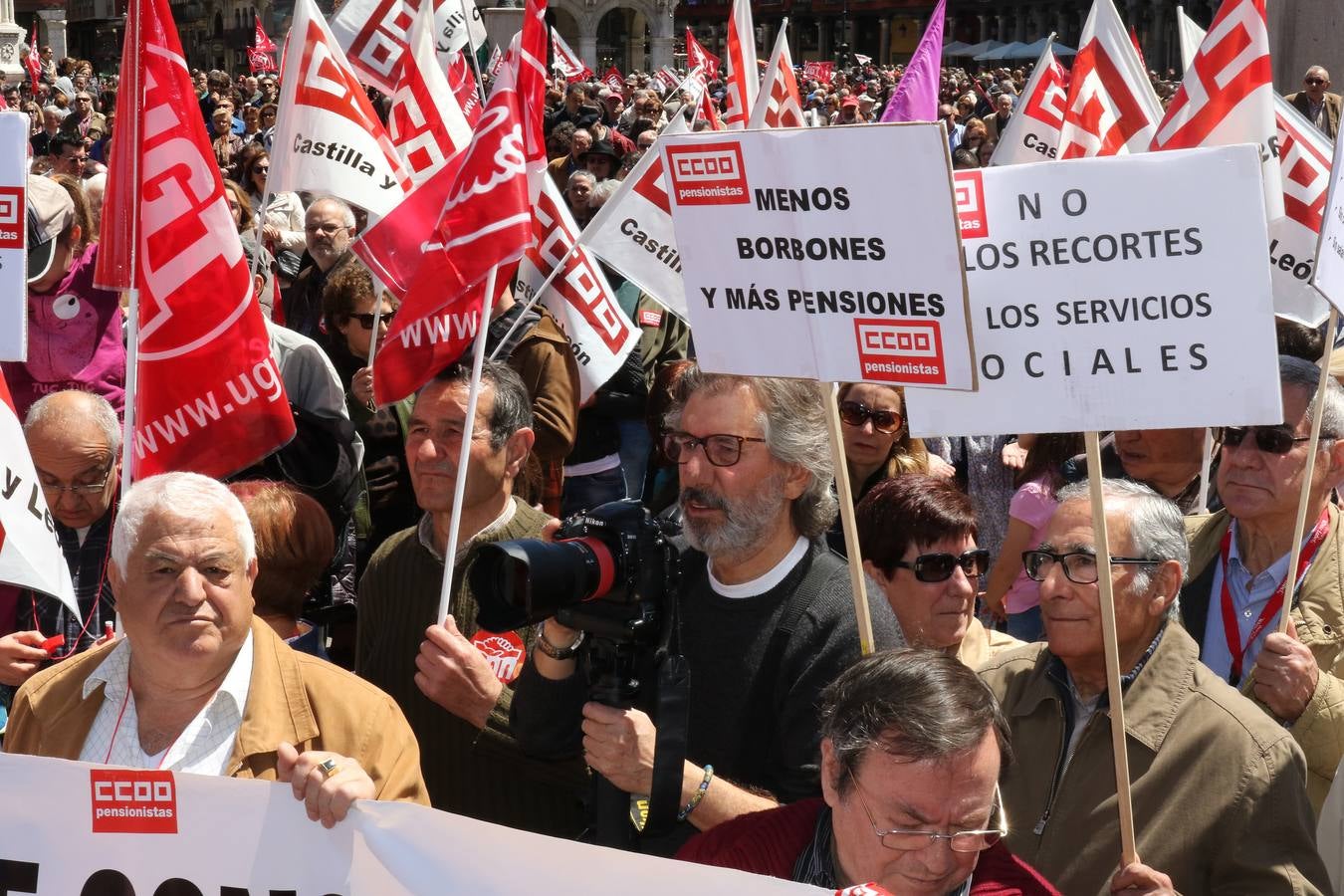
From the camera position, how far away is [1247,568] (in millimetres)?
3871

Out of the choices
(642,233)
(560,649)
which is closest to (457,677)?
(560,649)

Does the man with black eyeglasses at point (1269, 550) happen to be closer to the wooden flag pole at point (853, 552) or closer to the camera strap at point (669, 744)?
the wooden flag pole at point (853, 552)

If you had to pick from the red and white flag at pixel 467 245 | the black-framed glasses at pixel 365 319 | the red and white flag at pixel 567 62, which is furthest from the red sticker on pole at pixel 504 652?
the red and white flag at pixel 567 62

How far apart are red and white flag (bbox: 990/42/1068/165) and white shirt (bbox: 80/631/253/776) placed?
5.00m

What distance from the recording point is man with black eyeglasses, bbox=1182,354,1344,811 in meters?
3.66

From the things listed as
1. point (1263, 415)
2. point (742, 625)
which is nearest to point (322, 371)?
point (742, 625)

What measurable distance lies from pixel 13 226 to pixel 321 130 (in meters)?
2.40

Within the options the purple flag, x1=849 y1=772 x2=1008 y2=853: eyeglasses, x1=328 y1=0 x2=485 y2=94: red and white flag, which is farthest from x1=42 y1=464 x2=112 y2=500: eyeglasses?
the purple flag

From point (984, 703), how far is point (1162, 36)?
224 feet

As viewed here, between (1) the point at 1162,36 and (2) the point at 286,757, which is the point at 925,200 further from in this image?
(1) the point at 1162,36

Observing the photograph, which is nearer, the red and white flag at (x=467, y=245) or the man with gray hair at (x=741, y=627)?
the man with gray hair at (x=741, y=627)

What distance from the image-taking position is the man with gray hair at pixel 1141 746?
2.83 m

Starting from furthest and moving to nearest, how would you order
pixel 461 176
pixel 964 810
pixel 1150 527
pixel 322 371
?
pixel 322 371, pixel 461 176, pixel 1150 527, pixel 964 810

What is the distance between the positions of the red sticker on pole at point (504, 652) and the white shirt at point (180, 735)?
76 centimetres
